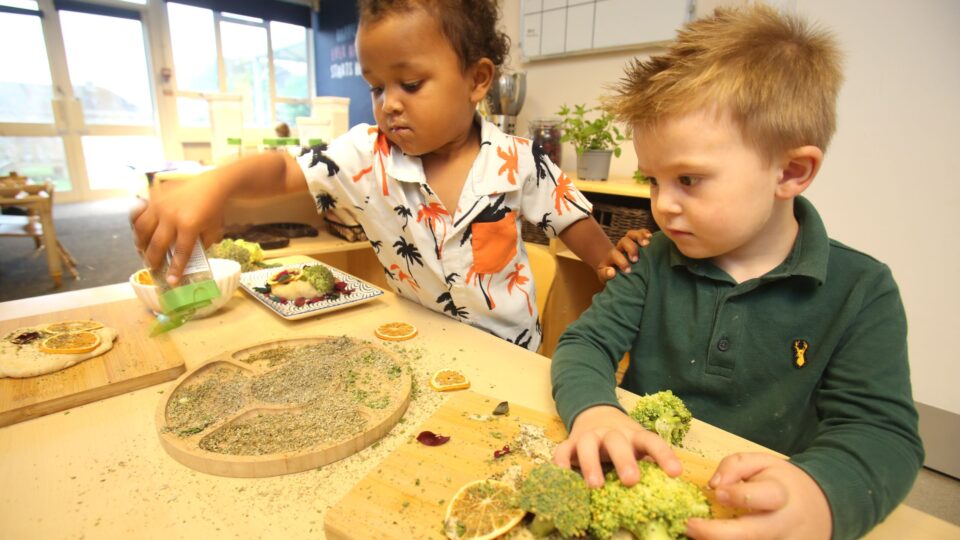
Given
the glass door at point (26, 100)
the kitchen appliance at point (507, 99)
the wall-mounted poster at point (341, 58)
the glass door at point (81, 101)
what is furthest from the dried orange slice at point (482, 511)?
the glass door at point (26, 100)

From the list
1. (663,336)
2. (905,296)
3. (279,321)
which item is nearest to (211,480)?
(279,321)

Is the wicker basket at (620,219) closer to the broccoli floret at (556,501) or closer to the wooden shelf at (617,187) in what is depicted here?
the wooden shelf at (617,187)

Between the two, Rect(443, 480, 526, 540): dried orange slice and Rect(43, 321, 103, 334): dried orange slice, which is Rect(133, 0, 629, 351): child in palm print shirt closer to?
Rect(43, 321, 103, 334): dried orange slice

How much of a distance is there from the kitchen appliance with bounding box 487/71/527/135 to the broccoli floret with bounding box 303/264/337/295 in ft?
4.92

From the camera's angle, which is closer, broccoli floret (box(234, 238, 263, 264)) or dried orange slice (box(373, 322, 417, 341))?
dried orange slice (box(373, 322, 417, 341))

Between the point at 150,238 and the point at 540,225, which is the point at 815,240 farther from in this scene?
the point at 150,238

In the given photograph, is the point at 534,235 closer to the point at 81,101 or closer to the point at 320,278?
the point at 320,278

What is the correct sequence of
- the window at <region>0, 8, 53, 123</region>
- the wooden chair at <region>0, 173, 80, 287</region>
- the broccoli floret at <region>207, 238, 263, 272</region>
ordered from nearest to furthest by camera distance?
the broccoli floret at <region>207, 238, 263, 272</region> < the wooden chair at <region>0, 173, 80, 287</region> < the window at <region>0, 8, 53, 123</region>

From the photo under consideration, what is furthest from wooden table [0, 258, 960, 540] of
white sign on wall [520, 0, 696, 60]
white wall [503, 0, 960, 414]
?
white sign on wall [520, 0, 696, 60]

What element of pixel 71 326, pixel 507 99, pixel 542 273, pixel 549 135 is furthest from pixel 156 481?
pixel 507 99

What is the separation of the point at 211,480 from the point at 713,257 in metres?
0.81

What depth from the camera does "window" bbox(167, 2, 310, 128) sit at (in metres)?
6.18

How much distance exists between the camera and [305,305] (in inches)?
42.7

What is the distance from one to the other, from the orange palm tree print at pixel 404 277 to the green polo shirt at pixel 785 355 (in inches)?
19.1
